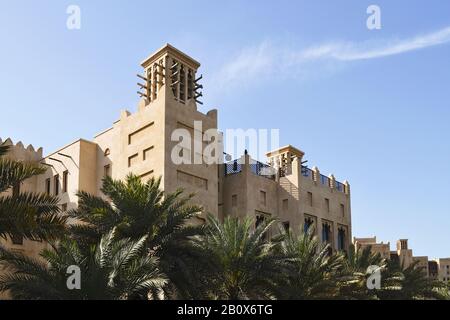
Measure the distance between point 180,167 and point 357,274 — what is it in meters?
9.58

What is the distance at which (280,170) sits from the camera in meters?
37.4

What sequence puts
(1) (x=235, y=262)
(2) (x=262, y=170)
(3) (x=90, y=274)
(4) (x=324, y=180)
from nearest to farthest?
1. (3) (x=90, y=274)
2. (1) (x=235, y=262)
3. (2) (x=262, y=170)
4. (4) (x=324, y=180)

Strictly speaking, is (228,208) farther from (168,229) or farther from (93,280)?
(93,280)

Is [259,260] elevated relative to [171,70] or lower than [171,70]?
lower

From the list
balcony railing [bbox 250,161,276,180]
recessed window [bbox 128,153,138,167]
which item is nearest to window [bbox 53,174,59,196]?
recessed window [bbox 128,153,138,167]

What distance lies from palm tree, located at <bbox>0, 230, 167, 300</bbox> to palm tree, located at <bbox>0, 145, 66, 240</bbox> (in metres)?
2.80

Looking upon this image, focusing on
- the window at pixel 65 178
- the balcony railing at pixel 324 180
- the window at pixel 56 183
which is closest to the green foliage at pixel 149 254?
the balcony railing at pixel 324 180

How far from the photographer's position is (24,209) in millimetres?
13102

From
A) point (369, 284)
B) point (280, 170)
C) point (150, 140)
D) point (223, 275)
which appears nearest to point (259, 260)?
point (223, 275)

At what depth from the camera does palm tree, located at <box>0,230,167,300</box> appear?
54.0 ft

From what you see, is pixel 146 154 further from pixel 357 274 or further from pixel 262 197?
pixel 357 274

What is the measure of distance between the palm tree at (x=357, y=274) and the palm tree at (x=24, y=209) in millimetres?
13862

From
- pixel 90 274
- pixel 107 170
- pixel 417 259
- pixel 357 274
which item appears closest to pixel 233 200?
pixel 107 170
